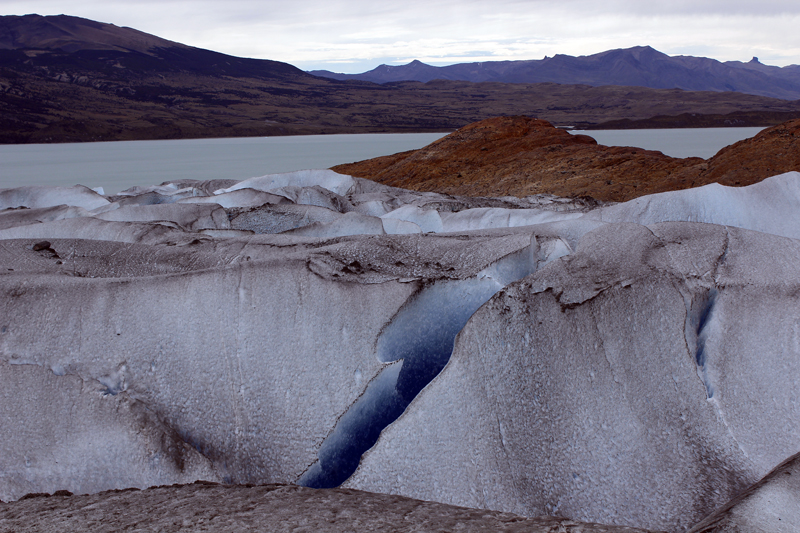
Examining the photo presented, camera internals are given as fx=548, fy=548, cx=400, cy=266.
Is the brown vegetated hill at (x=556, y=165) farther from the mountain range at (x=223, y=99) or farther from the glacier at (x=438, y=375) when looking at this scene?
the mountain range at (x=223, y=99)

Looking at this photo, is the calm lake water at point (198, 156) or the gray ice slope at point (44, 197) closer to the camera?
the gray ice slope at point (44, 197)

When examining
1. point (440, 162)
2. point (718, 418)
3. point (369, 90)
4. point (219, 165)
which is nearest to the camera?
point (718, 418)

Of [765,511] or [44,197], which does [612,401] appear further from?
[44,197]

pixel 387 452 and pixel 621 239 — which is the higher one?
pixel 621 239

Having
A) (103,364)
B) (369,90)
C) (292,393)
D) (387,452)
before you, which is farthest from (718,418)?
(369,90)

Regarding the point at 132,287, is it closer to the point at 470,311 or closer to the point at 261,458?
the point at 261,458

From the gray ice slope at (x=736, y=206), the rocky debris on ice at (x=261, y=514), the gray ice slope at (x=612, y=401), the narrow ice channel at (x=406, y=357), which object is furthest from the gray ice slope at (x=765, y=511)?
the gray ice slope at (x=736, y=206)
